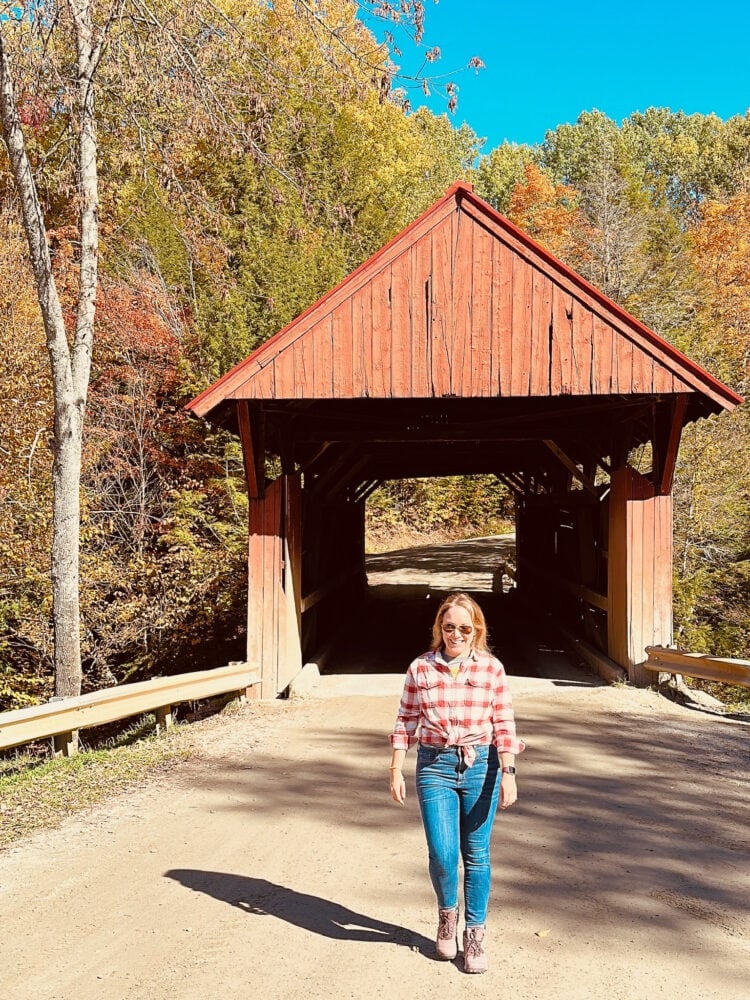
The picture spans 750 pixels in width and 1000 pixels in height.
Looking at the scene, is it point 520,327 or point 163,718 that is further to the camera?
point 520,327

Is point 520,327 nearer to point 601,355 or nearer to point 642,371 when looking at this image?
point 601,355

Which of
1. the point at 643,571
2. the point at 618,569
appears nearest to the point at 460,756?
the point at 643,571

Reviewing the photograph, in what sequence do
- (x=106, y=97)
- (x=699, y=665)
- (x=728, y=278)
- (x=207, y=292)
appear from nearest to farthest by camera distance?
(x=699, y=665) → (x=106, y=97) → (x=207, y=292) → (x=728, y=278)

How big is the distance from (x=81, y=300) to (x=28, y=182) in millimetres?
1369

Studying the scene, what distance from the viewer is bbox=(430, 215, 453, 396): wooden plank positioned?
9984 mm

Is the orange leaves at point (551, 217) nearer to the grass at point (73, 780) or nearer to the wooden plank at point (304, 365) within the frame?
the wooden plank at point (304, 365)

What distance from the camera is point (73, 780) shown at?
6930mm

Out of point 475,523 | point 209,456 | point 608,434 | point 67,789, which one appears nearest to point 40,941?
point 67,789

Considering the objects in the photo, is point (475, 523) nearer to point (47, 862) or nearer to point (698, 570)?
point (698, 570)

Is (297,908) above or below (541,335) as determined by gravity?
below

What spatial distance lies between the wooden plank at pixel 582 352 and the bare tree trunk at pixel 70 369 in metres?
5.09

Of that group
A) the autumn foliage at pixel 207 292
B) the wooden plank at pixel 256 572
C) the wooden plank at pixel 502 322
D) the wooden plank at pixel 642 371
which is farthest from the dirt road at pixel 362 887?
the autumn foliage at pixel 207 292

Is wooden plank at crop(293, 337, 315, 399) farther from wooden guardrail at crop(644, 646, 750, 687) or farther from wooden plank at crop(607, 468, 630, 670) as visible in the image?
wooden guardrail at crop(644, 646, 750, 687)

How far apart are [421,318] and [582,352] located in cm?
172
